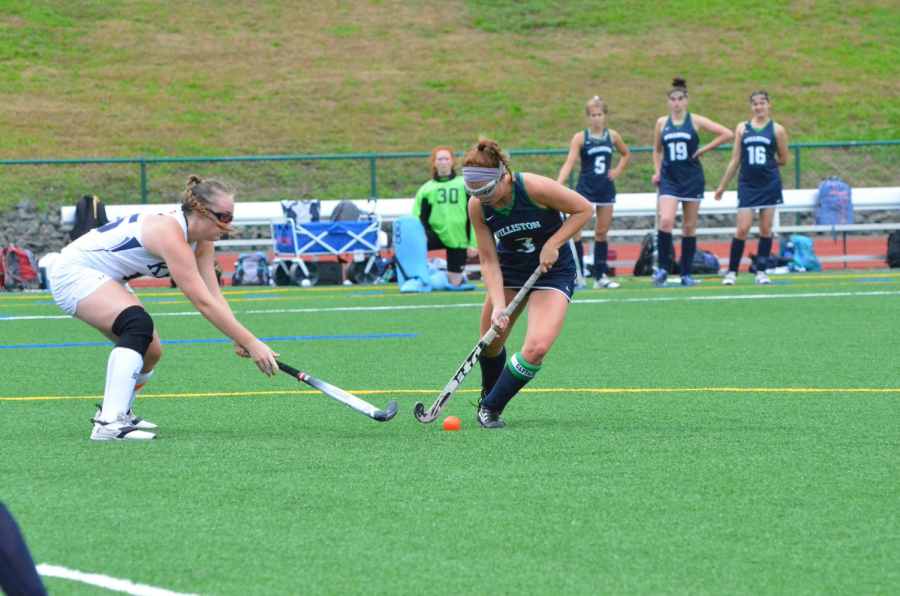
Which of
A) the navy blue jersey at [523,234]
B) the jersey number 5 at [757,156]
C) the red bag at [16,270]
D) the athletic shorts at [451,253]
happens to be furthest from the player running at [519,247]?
the red bag at [16,270]

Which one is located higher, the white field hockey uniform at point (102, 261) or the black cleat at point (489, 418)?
the white field hockey uniform at point (102, 261)

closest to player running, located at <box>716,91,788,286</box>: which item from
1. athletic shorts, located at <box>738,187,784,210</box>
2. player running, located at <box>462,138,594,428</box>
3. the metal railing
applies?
athletic shorts, located at <box>738,187,784,210</box>

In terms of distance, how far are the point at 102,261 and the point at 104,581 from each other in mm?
2418

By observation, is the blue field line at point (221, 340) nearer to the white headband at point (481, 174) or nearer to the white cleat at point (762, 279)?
the white headband at point (481, 174)

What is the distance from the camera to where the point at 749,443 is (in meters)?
4.71

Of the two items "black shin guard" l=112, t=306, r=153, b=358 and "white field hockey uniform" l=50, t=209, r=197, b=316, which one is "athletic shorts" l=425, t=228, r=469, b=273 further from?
"black shin guard" l=112, t=306, r=153, b=358

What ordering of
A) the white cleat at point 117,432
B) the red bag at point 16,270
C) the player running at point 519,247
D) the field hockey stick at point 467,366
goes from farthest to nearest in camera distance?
the red bag at point 16,270 → the field hockey stick at point 467,366 → the player running at point 519,247 → the white cleat at point 117,432

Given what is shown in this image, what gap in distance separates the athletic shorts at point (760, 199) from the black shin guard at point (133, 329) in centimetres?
881

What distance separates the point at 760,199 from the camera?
12461 millimetres

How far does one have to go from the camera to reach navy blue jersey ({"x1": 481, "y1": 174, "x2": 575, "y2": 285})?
5.41 meters

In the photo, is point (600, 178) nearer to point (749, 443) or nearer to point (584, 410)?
point (584, 410)

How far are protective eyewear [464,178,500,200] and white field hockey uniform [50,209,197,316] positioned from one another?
→ 128 centimetres

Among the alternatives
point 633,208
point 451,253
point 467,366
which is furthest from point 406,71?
point 467,366

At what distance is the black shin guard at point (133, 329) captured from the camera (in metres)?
4.98
